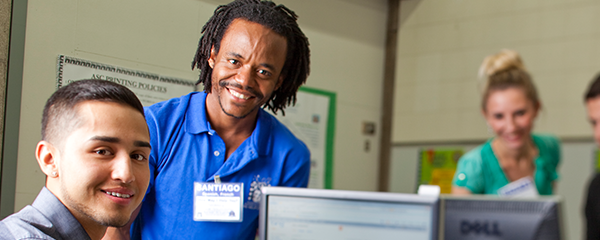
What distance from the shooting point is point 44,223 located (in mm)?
953

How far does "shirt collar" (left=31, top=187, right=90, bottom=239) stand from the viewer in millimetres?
978

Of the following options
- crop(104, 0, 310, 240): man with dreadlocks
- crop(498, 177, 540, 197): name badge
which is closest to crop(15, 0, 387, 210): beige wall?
crop(104, 0, 310, 240): man with dreadlocks

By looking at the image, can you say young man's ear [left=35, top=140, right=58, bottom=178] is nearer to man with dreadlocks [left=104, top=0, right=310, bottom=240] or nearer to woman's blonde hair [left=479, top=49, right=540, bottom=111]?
man with dreadlocks [left=104, top=0, right=310, bottom=240]

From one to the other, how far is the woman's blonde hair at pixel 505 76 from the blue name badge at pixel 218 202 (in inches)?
43.5

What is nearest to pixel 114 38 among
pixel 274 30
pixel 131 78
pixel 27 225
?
pixel 131 78

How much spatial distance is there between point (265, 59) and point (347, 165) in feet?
4.85

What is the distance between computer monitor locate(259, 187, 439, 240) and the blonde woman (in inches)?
43.4

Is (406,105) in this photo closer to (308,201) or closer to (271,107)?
(271,107)

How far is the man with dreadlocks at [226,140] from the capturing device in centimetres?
141

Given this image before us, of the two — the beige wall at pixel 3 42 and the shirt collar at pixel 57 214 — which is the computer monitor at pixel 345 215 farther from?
the beige wall at pixel 3 42

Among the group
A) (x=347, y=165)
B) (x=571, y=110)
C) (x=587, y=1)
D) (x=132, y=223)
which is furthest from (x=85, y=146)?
(x=587, y=1)

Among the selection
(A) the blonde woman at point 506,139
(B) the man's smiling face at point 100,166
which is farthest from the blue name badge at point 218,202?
(A) the blonde woman at point 506,139

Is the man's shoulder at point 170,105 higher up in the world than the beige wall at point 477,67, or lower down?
lower down

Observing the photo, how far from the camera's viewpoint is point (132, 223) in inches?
54.9
